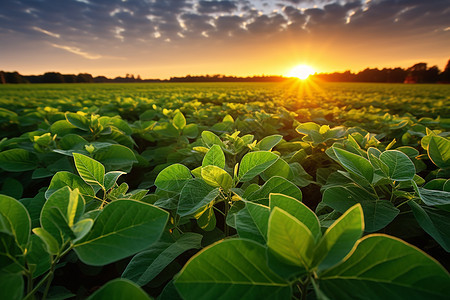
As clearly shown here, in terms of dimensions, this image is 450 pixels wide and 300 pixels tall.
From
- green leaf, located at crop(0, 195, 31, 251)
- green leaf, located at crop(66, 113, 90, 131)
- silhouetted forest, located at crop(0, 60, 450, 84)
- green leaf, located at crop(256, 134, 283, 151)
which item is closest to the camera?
green leaf, located at crop(0, 195, 31, 251)

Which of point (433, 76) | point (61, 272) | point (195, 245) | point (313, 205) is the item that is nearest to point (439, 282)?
point (195, 245)

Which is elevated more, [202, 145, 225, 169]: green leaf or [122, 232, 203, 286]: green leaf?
[202, 145, 225, 169]: green leaf

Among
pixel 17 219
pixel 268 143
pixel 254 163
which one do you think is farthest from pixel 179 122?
pixel 17 219

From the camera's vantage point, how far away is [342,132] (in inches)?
56.8

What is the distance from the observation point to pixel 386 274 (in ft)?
1.37

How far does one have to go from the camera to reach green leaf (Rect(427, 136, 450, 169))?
993 millimetres

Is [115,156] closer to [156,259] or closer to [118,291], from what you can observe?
[156,259]

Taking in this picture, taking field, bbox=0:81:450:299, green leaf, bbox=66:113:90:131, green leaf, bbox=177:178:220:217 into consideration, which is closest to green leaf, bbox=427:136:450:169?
field, bbox=0:81:450:299

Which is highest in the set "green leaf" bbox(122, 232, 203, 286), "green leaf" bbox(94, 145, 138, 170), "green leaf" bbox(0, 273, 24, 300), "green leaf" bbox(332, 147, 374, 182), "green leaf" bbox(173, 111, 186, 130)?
"green leaf" bbox(332, 147, 374, 182)

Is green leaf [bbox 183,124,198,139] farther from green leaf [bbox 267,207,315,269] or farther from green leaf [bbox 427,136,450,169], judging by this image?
green leaf [bbox 267,207,315,269]

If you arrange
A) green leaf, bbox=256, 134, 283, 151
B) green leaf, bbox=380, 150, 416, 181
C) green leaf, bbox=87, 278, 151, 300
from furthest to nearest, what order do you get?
green leaf, bbox=256, 134, 283, 151 < green leaf, bbox=380, 150, 416, 181 < green leaf, bbox=87, 278, 151, 300

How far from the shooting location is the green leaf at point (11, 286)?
414 millimetres

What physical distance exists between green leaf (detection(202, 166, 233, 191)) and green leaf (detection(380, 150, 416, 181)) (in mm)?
532

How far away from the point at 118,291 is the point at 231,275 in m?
0.19
